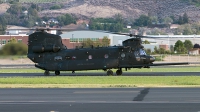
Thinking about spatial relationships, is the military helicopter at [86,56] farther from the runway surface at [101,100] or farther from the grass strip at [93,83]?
the runway surface at [101,100]

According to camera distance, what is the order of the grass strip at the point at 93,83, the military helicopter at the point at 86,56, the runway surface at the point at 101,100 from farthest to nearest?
the military helicopter at the point at 86,56 → the grass strip at the point at 93,83 → the runway surface at the point at 101,100

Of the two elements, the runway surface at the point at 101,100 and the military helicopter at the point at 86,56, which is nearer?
the runway surface at the point at 101,100

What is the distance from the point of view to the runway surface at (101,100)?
30.6m

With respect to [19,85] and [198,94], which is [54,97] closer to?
[198,94]

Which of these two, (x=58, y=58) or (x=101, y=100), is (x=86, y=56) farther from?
(x=101, y=100)

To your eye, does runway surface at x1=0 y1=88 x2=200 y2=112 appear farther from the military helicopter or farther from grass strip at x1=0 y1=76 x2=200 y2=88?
the military helicopter

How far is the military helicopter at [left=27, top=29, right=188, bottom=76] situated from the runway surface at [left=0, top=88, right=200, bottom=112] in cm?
1829

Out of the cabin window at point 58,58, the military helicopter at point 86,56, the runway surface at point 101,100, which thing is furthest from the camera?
the cabin window at point 58,58

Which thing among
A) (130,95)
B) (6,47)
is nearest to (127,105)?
(130,95)

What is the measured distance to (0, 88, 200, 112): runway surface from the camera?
1203 inches

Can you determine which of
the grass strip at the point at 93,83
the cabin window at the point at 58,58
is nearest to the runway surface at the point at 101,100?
the grass strip at the point at 93,83

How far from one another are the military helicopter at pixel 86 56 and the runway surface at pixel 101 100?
18292 millimetres

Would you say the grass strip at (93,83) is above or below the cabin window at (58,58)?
below

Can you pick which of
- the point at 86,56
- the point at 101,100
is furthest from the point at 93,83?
the point at 101,100
